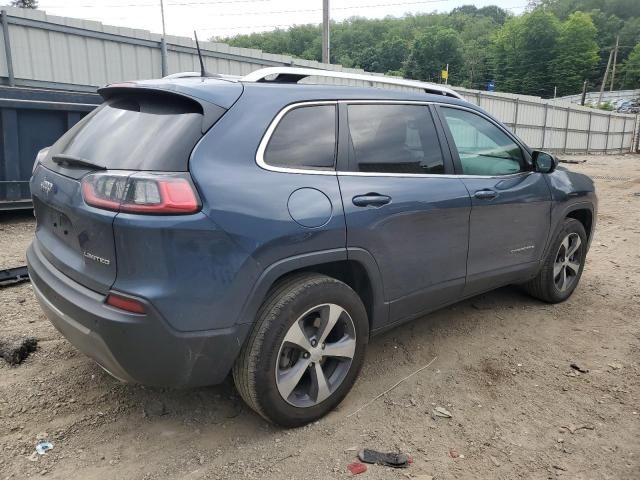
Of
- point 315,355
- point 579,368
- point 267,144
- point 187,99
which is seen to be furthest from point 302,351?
point 579,368

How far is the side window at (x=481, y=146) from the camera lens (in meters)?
3.65

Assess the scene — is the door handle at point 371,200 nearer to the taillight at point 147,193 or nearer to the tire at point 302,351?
the tire at point 302,351

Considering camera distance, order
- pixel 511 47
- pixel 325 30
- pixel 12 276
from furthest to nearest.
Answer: pixel 511 47, pixel 325 30, pixel 12 276

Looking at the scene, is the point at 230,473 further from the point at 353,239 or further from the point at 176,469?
the point at 353,239

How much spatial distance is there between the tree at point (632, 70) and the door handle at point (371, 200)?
337ft

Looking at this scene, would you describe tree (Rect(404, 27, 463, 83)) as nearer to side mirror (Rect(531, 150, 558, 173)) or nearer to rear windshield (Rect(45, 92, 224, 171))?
side mirror (Rect(531, 150, 558, 173))

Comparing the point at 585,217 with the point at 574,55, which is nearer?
the point at 585,217

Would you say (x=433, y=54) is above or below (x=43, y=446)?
above

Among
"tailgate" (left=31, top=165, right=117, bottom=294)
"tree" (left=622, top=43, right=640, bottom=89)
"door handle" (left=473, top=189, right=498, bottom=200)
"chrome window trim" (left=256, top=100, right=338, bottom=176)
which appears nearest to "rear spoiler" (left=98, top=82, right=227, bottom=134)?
"chrome window trim" (left=256, top=100, right=338, bottom=176)

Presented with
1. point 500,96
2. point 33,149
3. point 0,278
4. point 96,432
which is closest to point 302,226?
point 96,432

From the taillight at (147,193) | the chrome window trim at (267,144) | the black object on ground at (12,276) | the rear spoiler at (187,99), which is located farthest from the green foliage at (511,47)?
the taillight at (147,193)

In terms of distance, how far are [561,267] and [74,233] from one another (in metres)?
3.96

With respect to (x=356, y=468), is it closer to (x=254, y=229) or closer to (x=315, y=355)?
(x=315, y=355)

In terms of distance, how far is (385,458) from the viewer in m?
2.60
